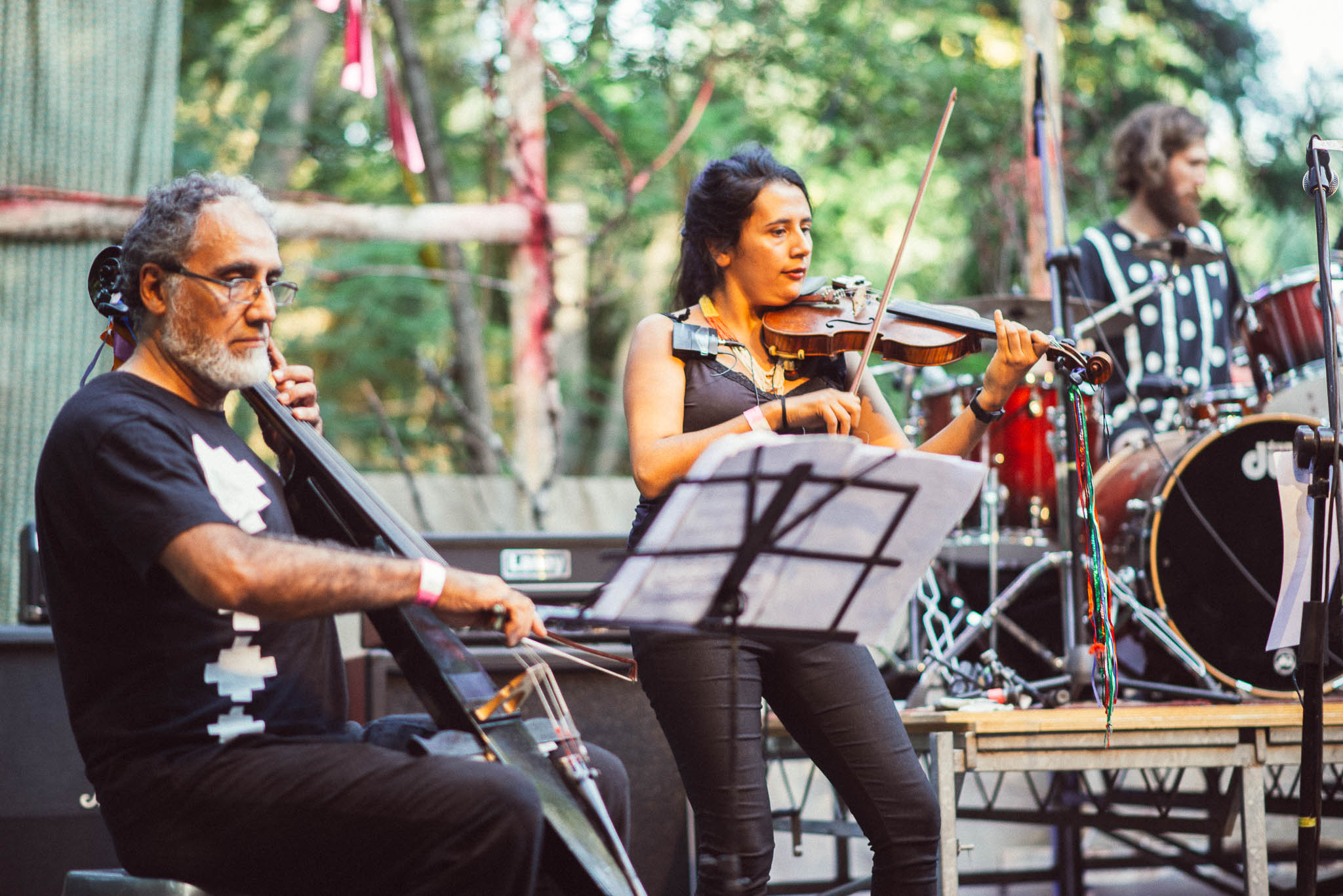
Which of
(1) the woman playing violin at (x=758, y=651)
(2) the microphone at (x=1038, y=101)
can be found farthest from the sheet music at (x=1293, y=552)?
(2) the microphone at (x=1038, y=101)

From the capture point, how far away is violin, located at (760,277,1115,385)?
2.65 meters

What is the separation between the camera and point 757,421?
249 centimetres

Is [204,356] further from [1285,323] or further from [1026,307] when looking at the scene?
[1285,323]

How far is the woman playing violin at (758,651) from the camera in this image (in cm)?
240

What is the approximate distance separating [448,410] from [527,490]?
14.1 ft

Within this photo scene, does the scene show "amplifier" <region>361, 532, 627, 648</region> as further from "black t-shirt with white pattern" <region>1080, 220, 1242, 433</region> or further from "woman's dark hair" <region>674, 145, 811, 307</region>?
"black t-shirt with white pattern" <region>1080, 220, 1242, 433</region>

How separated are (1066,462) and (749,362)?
61.3 inches

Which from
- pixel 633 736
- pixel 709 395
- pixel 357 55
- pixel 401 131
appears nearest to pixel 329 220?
pixel 401 131

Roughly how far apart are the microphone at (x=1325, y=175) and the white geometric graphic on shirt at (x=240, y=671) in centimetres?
232

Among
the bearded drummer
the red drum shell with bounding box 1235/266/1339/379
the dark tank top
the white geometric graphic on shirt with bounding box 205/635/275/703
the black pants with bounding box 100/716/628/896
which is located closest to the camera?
the black pants with bounding box 100/716/628/896

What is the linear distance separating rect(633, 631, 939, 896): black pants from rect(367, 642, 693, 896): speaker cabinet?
1.25 metres

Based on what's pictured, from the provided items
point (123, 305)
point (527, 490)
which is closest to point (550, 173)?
point (527, 490)

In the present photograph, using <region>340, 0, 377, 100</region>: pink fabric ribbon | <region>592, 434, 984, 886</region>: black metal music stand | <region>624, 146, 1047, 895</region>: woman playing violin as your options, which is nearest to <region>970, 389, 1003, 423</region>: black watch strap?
<region>624, 146, 1047, 895</region>: woman playing violin

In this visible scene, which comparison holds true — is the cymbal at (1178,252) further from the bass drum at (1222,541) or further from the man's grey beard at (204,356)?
the man's grey beard at (204,356)
